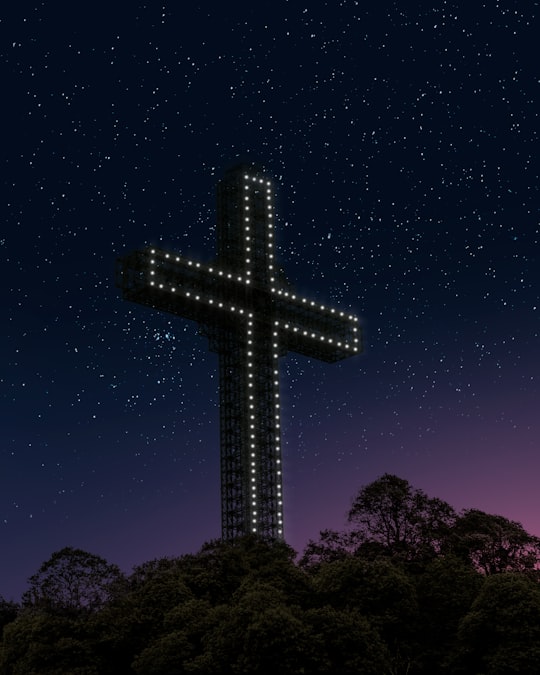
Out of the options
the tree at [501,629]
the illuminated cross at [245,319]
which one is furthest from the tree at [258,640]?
the illuminated cross at [245,319]

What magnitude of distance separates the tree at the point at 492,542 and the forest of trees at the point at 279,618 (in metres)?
1.23

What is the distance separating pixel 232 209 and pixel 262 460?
33.1ft

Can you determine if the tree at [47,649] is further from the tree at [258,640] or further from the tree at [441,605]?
the tree at [441,605]

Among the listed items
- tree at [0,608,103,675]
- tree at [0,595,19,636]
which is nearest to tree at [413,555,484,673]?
tree at [0,608,103,675]

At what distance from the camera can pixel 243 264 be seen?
40188 millimetres

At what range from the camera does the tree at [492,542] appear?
3625 centimetres

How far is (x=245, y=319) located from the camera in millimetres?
39438

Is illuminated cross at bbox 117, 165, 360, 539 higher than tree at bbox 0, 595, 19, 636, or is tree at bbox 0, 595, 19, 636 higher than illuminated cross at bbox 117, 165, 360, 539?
illuminated cross at bbox 117, 165, 360, 539

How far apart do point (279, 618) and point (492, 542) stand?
14.0 meters

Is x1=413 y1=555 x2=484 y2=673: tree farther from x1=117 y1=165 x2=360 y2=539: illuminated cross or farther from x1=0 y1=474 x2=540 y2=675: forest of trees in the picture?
x1=117 y1=165 x2=360 y2=539: illuminated cross

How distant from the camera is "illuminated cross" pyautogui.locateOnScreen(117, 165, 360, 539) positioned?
37438mm

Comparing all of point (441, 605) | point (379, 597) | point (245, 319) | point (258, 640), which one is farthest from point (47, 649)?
point (245, 319)

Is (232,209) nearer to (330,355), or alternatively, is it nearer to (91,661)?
(330,355)

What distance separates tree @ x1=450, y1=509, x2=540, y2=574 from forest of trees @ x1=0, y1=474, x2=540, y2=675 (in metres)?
1.23
